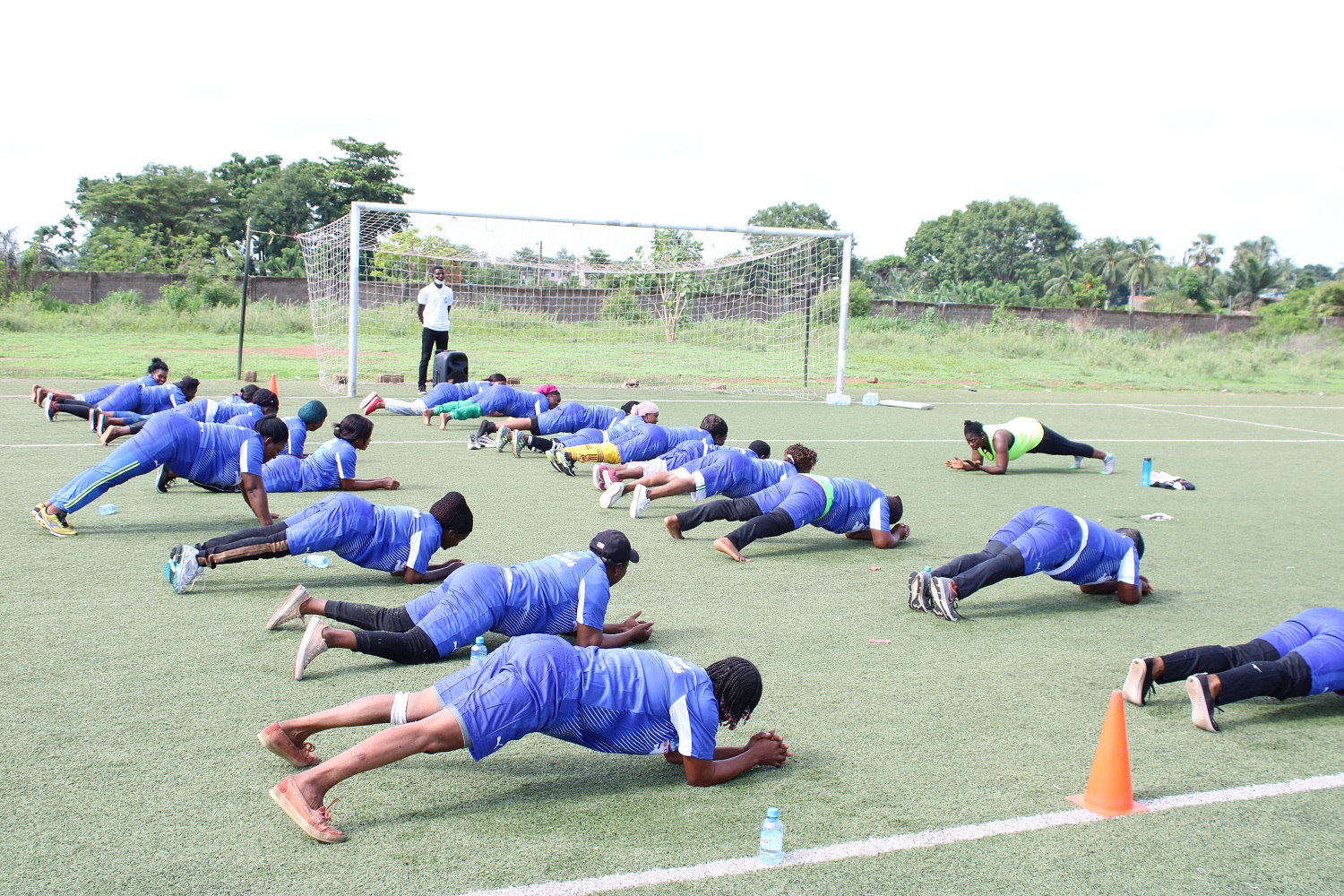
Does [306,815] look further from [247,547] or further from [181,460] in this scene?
[181,460]

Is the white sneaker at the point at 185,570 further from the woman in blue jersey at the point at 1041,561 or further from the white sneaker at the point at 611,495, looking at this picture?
the woman in blue jersey at the point at 1041,561

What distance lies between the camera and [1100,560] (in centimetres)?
707

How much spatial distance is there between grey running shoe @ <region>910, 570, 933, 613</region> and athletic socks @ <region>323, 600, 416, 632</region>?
11.0ft

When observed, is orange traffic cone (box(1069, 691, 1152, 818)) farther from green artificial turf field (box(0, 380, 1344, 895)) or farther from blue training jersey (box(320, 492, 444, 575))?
blue training jersey (box(320, 492, 444, 575))

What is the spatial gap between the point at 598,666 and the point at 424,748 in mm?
753

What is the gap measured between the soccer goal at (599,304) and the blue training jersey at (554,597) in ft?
49.3

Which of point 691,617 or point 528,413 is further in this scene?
point 528,413

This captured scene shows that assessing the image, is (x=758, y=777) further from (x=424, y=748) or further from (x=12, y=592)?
(x=12, y=592)

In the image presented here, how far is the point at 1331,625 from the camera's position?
5344 mm

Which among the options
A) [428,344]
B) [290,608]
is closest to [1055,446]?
[290,608]

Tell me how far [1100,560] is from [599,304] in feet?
59.5

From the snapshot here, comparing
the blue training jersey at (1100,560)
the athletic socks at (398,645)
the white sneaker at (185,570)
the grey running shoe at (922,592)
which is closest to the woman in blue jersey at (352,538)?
the white sneaker at (185,570)

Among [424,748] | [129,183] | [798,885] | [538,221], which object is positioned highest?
[129,183]

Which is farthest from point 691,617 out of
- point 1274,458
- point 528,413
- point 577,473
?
point 1274,458
